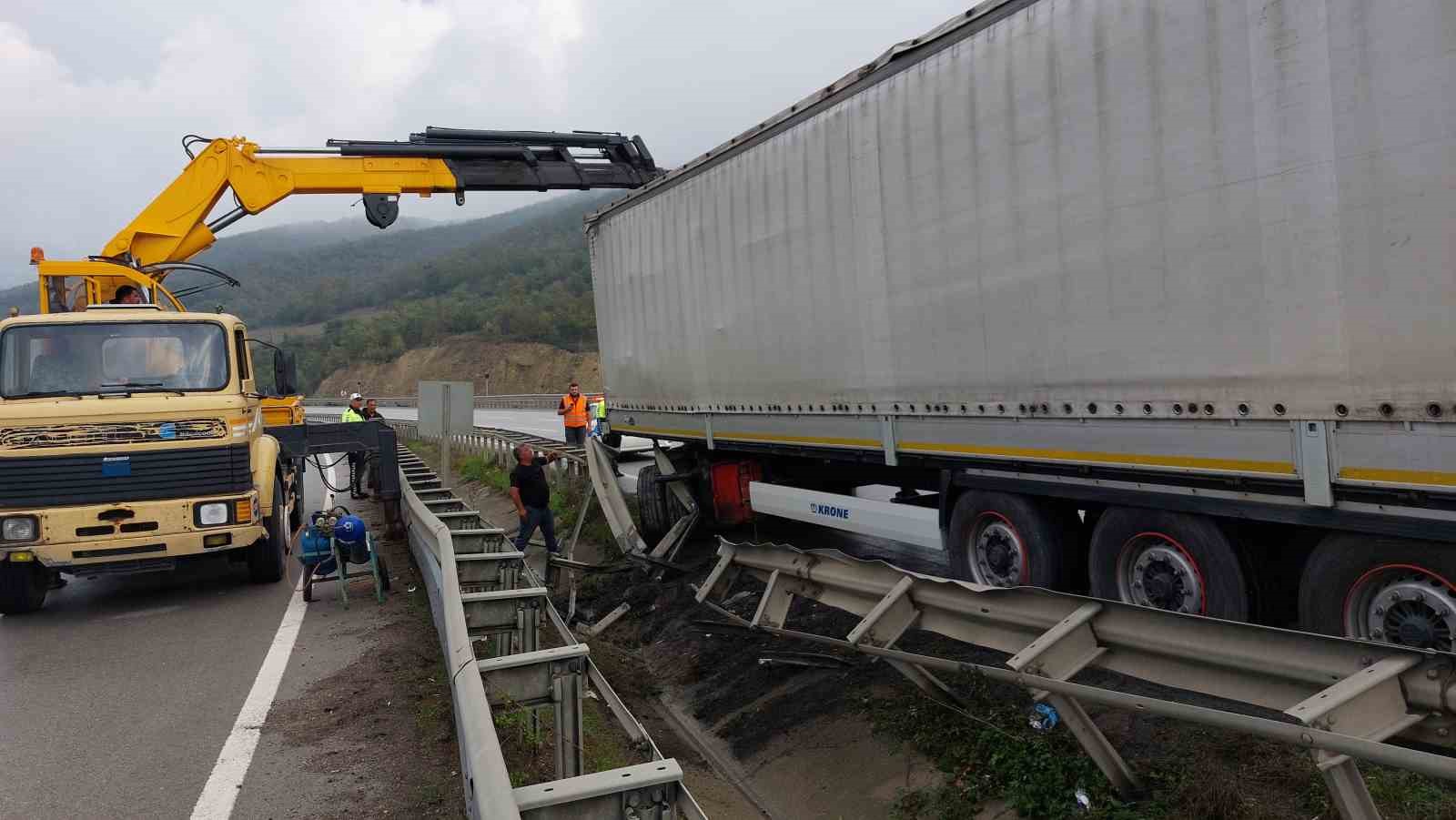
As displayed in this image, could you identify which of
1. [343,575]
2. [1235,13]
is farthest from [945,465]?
[343,575]

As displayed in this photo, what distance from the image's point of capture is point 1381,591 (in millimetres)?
4371

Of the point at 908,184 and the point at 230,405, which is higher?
the point at 908,184

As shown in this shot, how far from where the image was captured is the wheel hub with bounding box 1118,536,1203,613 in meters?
5.21

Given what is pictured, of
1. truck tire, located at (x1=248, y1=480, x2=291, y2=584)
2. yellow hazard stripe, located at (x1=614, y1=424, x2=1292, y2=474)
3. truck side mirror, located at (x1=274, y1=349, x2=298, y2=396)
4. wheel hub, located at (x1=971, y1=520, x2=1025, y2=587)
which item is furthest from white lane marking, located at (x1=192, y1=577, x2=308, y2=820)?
wheel hub, located at (x1=971, y1=520, x2=1025, y2=587)

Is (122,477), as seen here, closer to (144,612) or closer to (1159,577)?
(144,612)

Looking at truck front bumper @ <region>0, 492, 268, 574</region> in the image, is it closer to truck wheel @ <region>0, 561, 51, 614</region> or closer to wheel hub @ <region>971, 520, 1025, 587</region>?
truck wheel @ <region>0, 561, 51, 614</region>

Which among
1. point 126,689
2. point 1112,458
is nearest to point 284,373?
point 126,689

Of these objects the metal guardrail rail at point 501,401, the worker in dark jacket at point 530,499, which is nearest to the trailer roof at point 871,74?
the worker in dark jacket at point 530,499

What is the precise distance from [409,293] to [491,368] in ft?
200

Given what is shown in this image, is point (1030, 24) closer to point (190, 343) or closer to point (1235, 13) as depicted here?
point (1235, 13)

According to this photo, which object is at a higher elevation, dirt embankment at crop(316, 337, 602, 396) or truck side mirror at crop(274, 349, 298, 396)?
dirt embankment at crop(316, 337, 602, 396)

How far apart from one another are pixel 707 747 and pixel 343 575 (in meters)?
3.74

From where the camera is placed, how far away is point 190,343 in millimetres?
9250

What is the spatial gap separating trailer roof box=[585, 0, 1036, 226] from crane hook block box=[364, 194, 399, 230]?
4458 mm
